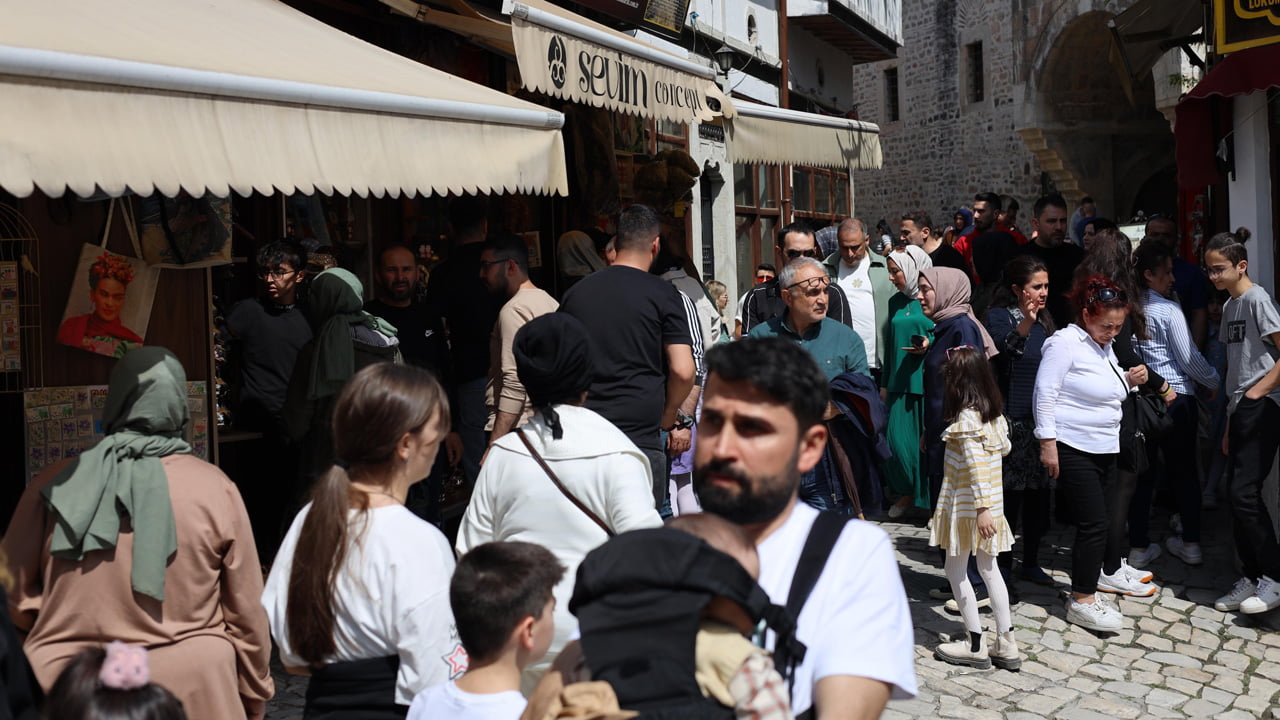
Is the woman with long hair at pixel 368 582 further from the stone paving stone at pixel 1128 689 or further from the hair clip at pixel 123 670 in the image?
the stone paving stone at pixel 1128 689

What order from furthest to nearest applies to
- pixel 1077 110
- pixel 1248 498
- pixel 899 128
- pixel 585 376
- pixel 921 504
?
pixel 899 128 < pixel 1077 110 < pixel 921 504 < pixel 1248 498 < pixel 585 376

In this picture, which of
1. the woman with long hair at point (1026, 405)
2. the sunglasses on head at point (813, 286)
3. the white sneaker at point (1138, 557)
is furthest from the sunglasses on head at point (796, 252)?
the white sneaker at point (1138, 557)

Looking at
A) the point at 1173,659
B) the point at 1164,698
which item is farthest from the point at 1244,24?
the point at 1164,698

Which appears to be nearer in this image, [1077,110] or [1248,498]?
[1248,498]

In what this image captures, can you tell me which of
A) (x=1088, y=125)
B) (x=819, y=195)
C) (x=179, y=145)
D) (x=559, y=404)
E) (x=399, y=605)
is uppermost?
(x=1088, y=125)

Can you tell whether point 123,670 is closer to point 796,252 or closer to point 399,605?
point 399,605

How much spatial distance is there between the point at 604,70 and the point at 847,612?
4.80 m

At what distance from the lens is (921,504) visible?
7496mm

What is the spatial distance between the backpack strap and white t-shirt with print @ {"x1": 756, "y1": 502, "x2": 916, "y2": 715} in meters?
0.01

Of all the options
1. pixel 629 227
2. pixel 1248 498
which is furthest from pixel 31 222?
pixel 1248 498

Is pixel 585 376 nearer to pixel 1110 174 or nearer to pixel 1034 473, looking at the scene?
pixel 1034 473

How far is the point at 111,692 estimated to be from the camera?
2.08m

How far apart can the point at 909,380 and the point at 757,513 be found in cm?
568

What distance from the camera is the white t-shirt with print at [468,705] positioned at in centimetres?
238
